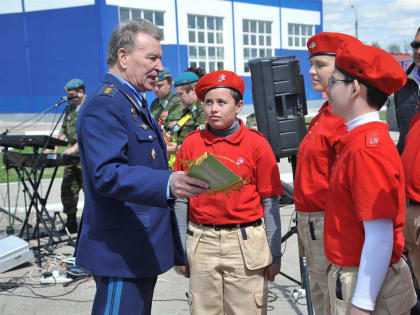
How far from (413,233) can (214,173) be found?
1.77 metres

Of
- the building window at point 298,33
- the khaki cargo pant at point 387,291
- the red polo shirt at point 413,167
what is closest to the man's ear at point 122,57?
the khaki cargo pant at point 387,291

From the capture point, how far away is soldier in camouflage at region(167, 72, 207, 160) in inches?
205

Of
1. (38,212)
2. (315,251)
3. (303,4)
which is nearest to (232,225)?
(315,251)

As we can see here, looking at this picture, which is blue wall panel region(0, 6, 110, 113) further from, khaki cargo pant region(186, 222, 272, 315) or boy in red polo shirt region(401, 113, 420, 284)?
boy in red polo shirt region(401, 113, 420, 284)

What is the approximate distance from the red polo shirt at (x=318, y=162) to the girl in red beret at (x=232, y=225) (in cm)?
23

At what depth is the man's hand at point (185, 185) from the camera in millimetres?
1890

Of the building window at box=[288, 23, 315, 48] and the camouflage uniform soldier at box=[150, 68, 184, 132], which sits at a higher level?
the building window at box=[288, 23, 315, 48]

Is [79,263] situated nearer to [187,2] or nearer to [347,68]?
[347,68]

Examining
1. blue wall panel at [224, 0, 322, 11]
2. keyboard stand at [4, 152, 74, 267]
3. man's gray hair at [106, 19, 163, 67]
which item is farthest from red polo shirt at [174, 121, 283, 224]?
blue wall panel at [224, 0, 322, 11]

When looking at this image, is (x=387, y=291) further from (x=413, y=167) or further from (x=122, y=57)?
(x=122, y=57)

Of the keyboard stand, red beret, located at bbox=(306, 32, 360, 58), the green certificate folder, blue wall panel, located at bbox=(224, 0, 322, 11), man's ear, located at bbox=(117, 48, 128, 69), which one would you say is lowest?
the keyboard stand

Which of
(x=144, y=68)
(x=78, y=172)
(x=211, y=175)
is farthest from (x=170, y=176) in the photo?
(x=78, y=172)

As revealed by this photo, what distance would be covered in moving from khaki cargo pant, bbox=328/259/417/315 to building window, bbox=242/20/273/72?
32.3m

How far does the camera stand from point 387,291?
1.95 meters
